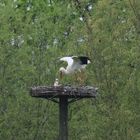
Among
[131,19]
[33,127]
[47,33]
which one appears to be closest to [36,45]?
[47,33]

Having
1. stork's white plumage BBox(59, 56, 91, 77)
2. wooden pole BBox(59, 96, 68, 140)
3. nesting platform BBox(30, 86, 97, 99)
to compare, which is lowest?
wooden pole BBox(59, 96, 68, 140)

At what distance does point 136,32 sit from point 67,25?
3727 millimetres

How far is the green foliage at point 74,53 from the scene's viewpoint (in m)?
16.9

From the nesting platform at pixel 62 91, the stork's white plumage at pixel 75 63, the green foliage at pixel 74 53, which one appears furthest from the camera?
the green foliage at pixel 74 53

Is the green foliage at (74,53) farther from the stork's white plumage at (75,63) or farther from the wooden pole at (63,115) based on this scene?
the stork's white plumage at (75,63)

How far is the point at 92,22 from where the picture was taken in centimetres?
1767

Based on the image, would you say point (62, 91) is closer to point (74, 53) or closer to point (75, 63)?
point (75, 63)

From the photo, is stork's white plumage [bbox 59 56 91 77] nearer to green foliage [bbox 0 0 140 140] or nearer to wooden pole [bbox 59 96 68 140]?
wooden pole [bbox 59 96 68 140]

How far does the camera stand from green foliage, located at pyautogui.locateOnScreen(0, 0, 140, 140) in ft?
55.4

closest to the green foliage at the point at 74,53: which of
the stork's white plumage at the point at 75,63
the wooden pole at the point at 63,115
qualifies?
the wooden pole at the point at 63,115

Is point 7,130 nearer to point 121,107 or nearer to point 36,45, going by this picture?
point 36,45

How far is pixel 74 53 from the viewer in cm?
1791

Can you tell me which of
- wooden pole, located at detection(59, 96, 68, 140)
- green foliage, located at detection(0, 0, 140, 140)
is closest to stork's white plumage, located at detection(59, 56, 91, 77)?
wooden pole, located at detection(59, 96, 68, 140)

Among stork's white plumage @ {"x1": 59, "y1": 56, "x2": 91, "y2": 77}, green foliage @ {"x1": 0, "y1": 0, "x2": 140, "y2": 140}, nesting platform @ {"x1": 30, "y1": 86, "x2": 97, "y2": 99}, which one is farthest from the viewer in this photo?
green foliage @ {"x1": 0, "y1": 0, "x2": 140, "y2": 140}
